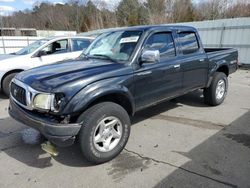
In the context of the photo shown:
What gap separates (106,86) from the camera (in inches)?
130

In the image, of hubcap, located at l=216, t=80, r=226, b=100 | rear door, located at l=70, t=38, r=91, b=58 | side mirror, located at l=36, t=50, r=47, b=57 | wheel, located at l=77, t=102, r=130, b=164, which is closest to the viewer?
wheel, located at l=77, t=102, r=130, b=164

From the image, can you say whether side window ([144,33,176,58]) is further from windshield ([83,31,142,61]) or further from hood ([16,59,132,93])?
hood ([16,59,132,93])

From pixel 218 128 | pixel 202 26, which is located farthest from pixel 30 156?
pixel 202 26

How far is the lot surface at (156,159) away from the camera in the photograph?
301cm

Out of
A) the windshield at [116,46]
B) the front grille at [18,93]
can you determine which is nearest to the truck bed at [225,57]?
the windshield at [116,46]

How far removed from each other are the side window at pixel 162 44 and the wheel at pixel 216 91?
165cm

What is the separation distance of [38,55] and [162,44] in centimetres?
433

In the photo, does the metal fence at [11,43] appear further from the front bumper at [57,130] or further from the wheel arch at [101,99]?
the front bumper at [57,130]

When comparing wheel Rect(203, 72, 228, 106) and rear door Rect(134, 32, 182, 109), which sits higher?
rear door Rect(134, 32, 182, 109)

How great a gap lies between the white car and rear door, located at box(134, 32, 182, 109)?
4110mm

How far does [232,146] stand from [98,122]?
84.9 inches

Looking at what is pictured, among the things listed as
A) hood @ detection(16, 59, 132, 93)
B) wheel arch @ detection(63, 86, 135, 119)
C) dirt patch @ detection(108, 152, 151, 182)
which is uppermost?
hood @ detection(16, 59, 132, 93)

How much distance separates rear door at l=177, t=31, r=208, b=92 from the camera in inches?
187

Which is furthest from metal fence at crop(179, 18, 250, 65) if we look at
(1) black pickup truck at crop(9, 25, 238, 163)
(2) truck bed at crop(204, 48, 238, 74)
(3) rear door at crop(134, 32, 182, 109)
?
(3) rear door at crop(134, 32, 182, 109)
